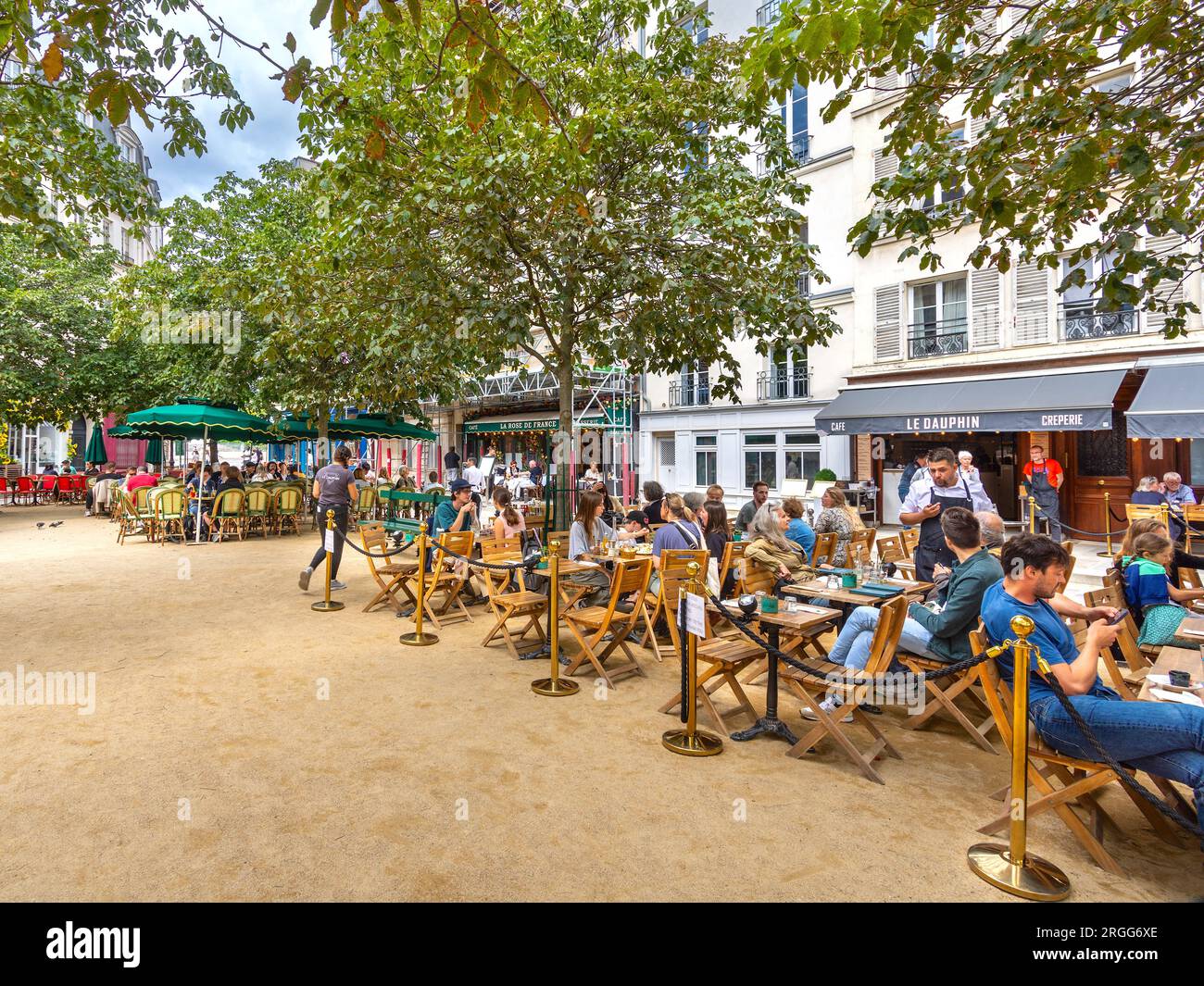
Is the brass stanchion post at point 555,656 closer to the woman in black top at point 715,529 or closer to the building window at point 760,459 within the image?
the woman in black top at point 715,529

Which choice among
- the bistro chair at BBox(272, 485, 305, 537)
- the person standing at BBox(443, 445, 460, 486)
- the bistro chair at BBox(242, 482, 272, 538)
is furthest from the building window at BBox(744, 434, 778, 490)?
the bistro chair at BBox(242, 482, 272, 538)

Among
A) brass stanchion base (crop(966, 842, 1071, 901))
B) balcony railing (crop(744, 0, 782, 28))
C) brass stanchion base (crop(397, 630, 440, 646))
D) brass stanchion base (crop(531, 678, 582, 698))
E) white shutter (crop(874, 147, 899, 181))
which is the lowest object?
brass stanchion base (crop(966, 842, 1071, 901))

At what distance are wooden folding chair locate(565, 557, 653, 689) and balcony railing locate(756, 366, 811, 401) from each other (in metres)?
16.0

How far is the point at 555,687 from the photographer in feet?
16.4

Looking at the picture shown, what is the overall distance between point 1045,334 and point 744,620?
14091 mm

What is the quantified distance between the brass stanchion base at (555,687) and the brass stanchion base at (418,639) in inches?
62.2

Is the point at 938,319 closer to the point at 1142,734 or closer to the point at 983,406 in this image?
the point at 983,406

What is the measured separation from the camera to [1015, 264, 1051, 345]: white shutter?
48.0 feet

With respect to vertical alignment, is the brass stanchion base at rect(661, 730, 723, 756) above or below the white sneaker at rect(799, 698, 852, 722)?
below

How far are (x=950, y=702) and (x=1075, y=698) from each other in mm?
1413

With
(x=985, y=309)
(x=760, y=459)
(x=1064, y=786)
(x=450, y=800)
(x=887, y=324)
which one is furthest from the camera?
(x=760, y=459)

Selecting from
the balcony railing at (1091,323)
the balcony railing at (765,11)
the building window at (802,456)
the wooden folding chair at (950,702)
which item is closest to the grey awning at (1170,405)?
the balcony railing at (1091,323)

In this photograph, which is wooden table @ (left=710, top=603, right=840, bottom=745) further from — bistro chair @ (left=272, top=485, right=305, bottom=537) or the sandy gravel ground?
bistro chair @ (left=272, top=485, right=305, bottom=537)

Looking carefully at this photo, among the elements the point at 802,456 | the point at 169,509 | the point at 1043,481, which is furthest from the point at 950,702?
the point at 802,456
